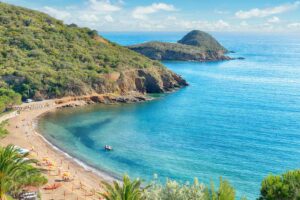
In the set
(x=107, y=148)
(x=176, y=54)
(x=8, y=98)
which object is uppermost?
(x=176, y=54)

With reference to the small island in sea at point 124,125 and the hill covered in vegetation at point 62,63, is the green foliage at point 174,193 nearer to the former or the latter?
the small island in sea at point 124,125

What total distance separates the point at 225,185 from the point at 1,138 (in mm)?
40212

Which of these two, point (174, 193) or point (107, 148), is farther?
point (107, 148)

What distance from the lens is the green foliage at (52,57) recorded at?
8044 cm

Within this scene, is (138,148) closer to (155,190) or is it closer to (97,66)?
(155,190)

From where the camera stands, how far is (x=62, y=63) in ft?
299

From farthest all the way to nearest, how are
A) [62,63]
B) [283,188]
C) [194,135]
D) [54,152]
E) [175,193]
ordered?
1. [62,63]
2. [194,135]
3. [54,152]
4. [283,188]
5. [175,193]

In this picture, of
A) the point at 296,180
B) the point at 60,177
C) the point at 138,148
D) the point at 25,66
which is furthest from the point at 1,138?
the point at 296,180

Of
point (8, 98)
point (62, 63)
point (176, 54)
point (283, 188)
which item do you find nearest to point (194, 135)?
point (283, 188)

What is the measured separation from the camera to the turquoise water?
155 feet

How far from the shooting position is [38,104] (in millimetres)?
75562

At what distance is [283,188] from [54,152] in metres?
35.4

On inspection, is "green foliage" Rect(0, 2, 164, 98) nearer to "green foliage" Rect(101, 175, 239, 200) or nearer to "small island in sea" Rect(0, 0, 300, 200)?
"small island in sea" Rect(0, 0, 300, 200)

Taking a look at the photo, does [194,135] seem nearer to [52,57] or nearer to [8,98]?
[8,98]
